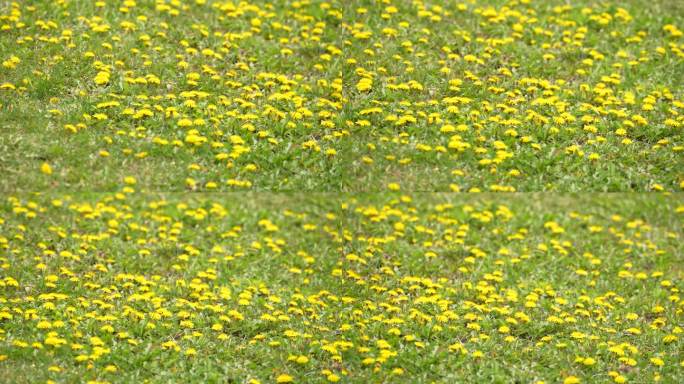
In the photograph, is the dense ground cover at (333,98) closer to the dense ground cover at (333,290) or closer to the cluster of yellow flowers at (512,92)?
the cluster of yellow flowers at (512,92)

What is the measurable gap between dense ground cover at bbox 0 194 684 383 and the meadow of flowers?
0.01m

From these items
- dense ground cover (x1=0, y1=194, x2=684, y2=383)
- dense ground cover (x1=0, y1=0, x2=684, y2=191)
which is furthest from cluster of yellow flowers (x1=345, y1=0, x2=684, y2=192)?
dense ground cover (x1=0, y1=194, x2=684, y2=383)

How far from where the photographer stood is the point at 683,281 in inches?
179

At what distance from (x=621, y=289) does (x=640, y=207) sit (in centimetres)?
43

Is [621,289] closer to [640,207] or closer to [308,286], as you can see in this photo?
[640,207]

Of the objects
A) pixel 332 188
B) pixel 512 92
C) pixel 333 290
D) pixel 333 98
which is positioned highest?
pixel 512 92

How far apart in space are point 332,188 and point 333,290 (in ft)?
1.52

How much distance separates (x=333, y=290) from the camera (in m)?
4.34

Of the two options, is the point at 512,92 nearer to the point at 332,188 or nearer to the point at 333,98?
the point at 333,98

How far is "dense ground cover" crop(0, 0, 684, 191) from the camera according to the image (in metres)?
4.19

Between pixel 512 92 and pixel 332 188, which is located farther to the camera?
pixel 512 92

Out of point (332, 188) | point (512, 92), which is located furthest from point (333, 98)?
point (512, 92)

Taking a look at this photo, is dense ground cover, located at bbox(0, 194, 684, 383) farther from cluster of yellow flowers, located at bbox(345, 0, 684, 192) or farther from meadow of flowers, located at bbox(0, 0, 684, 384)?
cluster of yellow flowers, located at bbox(345, 0, 684, 192)

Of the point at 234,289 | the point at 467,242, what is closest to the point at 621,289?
the point at 467,242
